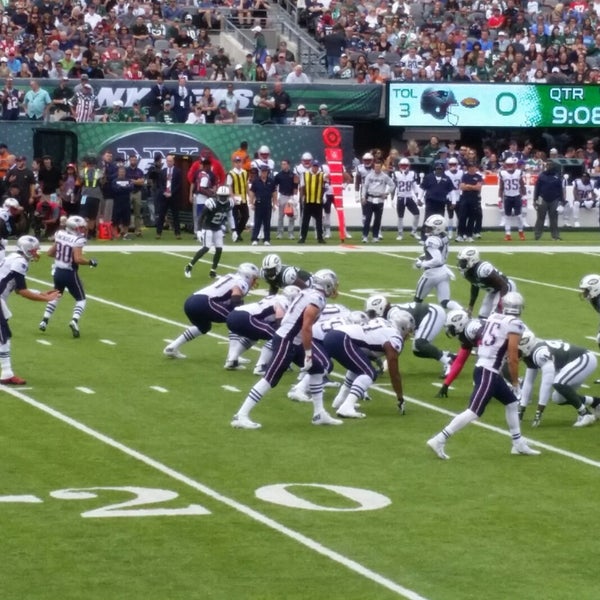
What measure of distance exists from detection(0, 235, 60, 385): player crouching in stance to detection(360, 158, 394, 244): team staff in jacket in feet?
44.3

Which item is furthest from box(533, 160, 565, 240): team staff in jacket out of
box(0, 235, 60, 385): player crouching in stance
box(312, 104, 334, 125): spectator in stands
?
box(0, 235, 60, 385): player crouching in stance

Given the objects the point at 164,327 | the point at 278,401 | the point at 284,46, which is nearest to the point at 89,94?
the point at 284,46

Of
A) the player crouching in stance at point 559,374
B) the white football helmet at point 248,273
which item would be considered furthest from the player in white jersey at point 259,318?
the player crouching in stance at point 559,374

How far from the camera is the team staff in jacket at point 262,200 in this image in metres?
29.1

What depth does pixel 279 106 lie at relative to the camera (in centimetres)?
3462

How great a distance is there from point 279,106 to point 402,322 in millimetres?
19995

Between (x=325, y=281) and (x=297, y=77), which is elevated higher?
(x=297, y=77)

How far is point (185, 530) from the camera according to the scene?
1091 centimetres

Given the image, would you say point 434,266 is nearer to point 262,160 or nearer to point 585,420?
point 585,420

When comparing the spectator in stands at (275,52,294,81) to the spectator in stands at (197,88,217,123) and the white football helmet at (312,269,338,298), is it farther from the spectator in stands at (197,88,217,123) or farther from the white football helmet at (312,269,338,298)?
the white football helmet at (312,269,338,298)

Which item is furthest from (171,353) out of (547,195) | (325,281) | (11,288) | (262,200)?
(547,195)

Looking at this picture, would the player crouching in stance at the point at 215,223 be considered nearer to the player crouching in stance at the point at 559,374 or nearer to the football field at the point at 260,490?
the football field at the point at 260,490

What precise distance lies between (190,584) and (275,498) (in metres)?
2.20

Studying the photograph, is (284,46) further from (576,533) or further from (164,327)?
(576,533)
